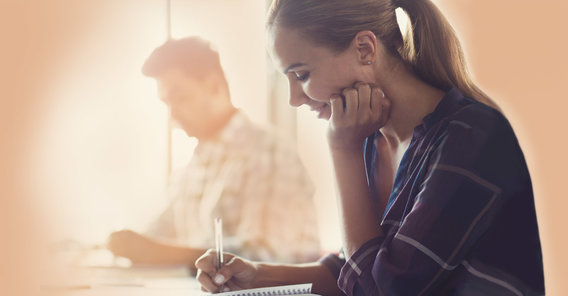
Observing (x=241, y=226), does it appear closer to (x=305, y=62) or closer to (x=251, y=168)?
(x=251, y=168)

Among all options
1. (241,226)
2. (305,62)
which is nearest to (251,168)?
(241,226)

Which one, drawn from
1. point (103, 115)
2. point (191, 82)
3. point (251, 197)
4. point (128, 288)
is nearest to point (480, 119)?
point (128, 288)

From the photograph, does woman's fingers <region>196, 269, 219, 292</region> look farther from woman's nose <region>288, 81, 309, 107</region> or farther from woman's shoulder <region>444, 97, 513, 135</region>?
woman's shoulder <region>444, 97, 513, 135</region>

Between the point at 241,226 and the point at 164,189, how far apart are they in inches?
13.3

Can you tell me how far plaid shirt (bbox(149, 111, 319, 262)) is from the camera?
61.6 inches

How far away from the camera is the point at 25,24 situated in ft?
5.26

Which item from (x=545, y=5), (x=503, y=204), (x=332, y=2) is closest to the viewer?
(x=503, y=204)

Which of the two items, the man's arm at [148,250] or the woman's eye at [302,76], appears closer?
the woman's eye at [302,76]

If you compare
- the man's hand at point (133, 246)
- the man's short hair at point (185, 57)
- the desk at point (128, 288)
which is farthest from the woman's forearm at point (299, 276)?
the man's short hair at point (185, 57)

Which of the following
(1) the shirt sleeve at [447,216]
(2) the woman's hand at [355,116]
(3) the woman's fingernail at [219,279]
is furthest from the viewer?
(3) the woman's fingernail at [219,279]

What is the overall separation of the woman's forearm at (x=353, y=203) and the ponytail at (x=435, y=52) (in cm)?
15

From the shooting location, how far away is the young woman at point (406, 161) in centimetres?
60

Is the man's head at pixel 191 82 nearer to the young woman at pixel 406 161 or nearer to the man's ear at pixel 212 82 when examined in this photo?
the man's ear at pixel 212 82

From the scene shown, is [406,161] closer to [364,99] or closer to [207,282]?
[364,99]
